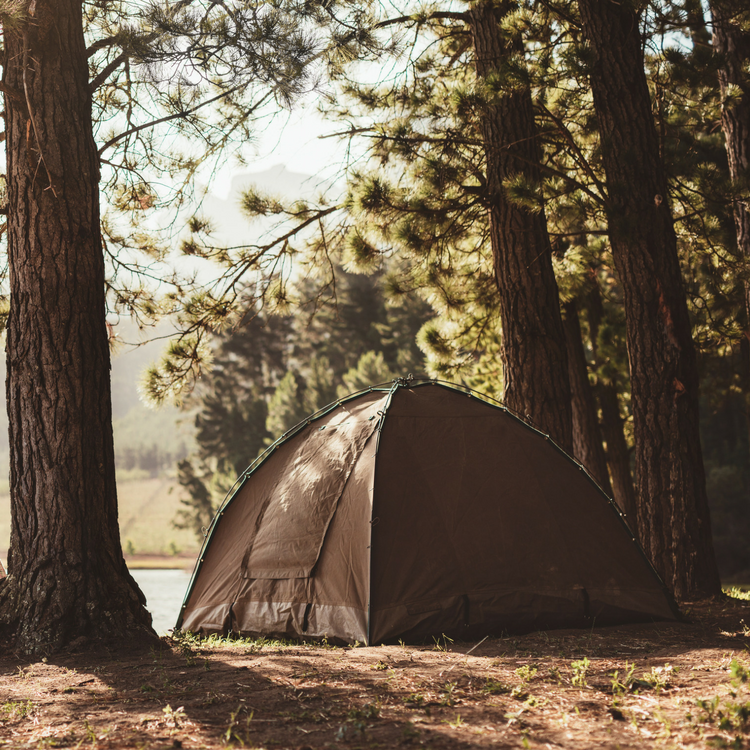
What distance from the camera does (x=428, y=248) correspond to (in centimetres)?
707

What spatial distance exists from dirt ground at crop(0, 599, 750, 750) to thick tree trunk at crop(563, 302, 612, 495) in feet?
16.9

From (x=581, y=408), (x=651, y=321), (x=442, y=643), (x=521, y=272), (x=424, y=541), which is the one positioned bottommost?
(x=442, y=643)

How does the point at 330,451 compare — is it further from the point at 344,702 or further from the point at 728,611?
the point at 728,611

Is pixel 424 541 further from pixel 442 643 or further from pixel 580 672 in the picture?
pixel 580 672

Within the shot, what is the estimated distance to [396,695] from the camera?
3.11 metres

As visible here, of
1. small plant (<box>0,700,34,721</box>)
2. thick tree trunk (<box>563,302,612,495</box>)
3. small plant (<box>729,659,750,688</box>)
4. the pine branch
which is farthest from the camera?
thick tree trunk (<box>563,302,612,495</box>)

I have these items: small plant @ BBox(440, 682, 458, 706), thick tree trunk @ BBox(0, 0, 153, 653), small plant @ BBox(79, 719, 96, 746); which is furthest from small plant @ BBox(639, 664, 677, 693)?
thick tree trunk @ BBox(0, 0, 153, 653)

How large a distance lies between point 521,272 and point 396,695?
15.2ft

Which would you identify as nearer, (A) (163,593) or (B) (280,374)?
(A) (163,593)

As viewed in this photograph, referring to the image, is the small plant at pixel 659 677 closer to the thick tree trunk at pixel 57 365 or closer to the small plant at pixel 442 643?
the small plant at pixel 442 643

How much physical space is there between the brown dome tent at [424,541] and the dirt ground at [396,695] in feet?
1.12

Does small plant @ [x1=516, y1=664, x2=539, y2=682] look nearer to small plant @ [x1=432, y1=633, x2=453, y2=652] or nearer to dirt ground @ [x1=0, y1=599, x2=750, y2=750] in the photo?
dirt ground @ [x1=0, y1=599, x2=750, y2=750]

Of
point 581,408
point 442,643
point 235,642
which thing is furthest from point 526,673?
point 581,408

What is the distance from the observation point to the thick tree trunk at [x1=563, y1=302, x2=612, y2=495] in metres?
9.47
